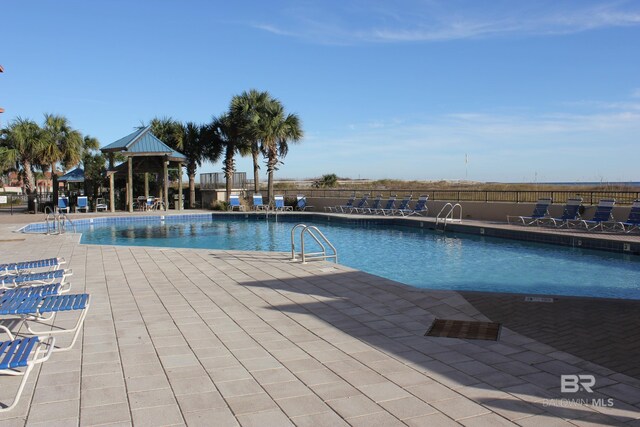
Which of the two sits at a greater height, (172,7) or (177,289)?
(172,7)

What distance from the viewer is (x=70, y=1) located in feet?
45.9

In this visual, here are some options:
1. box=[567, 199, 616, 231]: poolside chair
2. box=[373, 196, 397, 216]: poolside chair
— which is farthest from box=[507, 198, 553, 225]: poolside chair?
box=[373, 196, 397, 216]: poolside chair

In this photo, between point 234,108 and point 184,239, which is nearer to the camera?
point 184,239

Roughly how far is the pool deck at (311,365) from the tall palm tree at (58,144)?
1814cm

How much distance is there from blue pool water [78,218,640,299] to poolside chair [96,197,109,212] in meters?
5.05

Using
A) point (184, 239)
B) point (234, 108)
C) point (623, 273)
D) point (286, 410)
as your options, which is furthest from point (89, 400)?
point (234, 108)

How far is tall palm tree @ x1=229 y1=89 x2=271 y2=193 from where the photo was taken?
77.6ft

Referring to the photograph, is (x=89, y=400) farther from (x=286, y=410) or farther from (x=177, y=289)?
(x=177, y=289)

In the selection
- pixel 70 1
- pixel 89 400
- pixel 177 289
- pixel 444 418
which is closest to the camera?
pixel 444 418

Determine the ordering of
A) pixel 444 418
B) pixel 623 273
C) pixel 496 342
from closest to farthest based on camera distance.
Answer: pixel 444 418
pixel 496 342
pixel 623 273

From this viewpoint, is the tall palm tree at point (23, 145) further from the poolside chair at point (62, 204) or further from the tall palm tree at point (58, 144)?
the poolside chair at point (62, 204)

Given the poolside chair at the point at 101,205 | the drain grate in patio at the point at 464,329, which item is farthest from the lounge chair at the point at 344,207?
the drain grate in patio at the point at 464,329

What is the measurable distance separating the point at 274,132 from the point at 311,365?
20.3 meters

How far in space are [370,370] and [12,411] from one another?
2.31m
